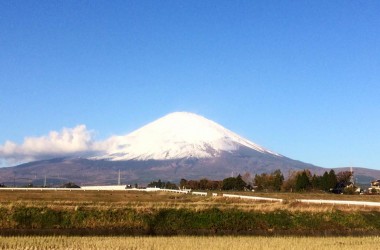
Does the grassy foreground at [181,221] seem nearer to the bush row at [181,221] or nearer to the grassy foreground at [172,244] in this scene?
the bush row at [181,221]

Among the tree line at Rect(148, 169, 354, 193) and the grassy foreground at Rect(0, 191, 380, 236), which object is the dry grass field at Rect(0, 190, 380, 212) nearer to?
the grassy foreground at Rect(0, 191, 380, 236)

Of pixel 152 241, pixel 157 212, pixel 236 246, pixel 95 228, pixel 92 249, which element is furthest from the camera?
pixel 157 212

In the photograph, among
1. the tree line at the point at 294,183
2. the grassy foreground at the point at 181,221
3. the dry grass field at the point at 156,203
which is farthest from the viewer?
the tree line at the point at 294,183

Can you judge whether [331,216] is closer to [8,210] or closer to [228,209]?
[228,209]

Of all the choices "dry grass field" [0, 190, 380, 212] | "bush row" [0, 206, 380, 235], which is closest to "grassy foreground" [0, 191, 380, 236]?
"bush row" [0, 206, 380, 235]

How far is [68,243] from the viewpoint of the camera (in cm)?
2314

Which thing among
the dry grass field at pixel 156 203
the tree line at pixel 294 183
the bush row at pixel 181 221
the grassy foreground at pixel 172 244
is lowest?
the grassy foreground at pixel 172 244

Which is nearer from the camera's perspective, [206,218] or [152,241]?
[152,241]

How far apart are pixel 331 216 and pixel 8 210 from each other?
2051 centimetres

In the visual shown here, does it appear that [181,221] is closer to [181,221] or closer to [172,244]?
[181,221]

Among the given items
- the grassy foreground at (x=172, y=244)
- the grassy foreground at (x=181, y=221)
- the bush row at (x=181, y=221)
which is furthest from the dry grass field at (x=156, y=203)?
the grassy foreground at (x=172, y=244)

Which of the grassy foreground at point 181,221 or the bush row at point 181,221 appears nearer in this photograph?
the grassy foreground at point 181,221

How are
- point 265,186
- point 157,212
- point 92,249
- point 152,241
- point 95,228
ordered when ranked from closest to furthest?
1. point 92,249
2. point 152,241
3. point 95,228
4. point 157,212
5. point 265,186

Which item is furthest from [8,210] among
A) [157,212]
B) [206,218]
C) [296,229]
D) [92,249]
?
[296,229]
